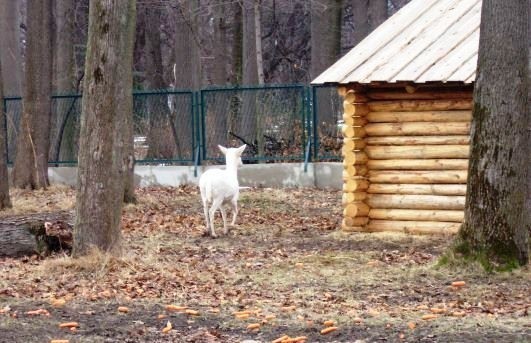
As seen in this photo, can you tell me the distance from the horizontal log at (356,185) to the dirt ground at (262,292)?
67 cm

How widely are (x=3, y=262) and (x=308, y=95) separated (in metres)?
12.3

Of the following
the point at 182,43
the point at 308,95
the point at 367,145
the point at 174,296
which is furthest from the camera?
the point at 182,43

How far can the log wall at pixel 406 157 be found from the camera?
51.0ft

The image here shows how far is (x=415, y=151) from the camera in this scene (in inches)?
628

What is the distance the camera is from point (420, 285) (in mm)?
11203

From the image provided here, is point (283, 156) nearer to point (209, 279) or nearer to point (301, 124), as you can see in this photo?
point (301, 124)

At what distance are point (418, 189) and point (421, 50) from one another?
6.75ft

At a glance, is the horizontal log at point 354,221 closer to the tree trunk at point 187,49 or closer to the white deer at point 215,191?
the white deer at point 215,191

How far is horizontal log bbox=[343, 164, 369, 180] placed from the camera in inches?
640

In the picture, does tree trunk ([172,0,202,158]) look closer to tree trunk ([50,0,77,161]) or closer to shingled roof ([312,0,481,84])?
tree trunk ([50,0,77,161])

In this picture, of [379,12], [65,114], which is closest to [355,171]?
[65,114]

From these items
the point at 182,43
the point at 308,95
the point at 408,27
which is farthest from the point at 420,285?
the point at 182,43

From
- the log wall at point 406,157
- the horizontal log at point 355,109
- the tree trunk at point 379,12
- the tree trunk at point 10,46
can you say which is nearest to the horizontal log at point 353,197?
the log wall at point 406,157

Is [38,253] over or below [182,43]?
below
